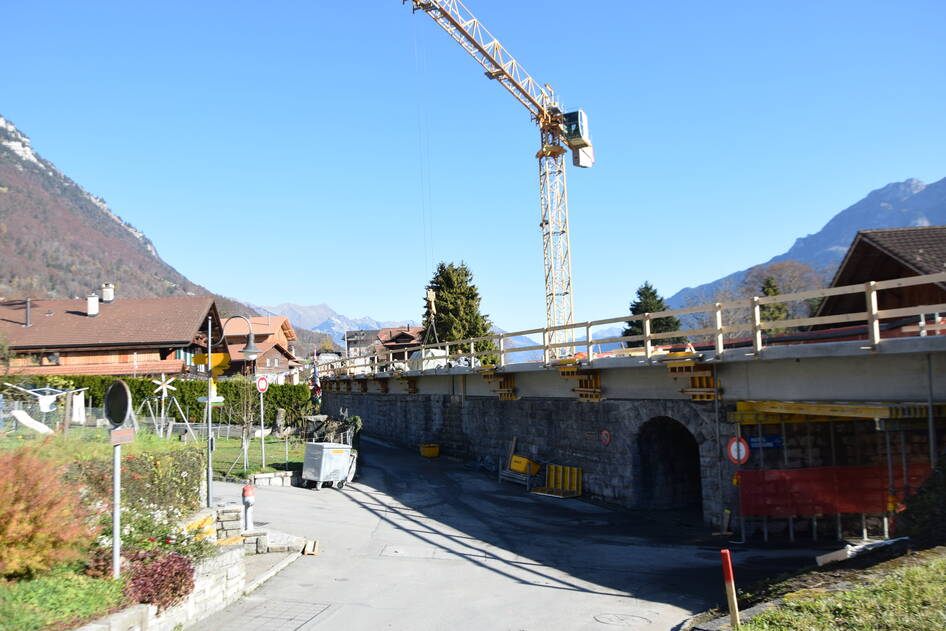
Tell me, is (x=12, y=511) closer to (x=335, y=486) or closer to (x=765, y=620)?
(x=765, y=620)

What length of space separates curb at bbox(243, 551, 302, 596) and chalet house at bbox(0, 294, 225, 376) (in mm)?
33011

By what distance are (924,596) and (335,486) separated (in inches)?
667

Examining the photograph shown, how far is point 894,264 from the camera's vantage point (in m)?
22.4

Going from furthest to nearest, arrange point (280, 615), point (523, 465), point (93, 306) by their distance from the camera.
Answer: point (93, 306)
point (523, 465)
point (280, 615)

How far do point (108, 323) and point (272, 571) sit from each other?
140 feet

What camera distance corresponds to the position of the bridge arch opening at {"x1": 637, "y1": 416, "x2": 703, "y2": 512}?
58.2 ft

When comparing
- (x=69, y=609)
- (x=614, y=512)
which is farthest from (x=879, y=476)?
(x=69, y=609)

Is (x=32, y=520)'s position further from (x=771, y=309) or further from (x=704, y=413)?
(x=771, y=309)

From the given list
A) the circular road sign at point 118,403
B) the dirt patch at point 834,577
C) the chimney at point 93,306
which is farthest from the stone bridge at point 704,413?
the chimney at point 93,306

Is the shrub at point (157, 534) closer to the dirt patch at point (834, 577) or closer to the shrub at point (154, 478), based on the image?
the shrub at point (154, 478)

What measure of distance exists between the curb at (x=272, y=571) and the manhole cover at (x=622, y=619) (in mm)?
5415

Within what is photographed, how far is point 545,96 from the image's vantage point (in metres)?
62.3

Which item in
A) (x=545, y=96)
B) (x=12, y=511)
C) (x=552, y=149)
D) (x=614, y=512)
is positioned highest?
(x=545, y=96)

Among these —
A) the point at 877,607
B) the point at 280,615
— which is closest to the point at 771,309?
the point at 877,607
